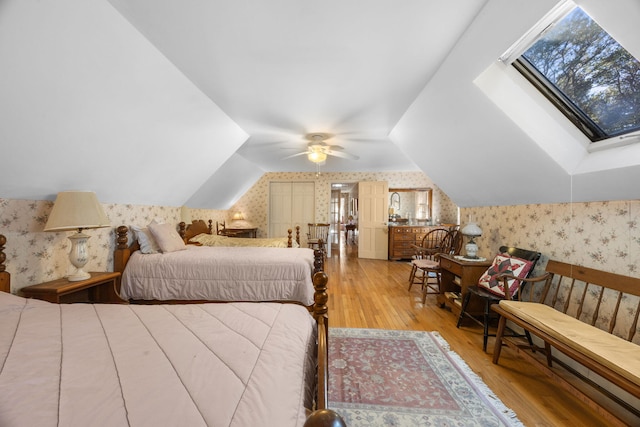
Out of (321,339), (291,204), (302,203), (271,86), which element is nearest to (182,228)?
(271,86)

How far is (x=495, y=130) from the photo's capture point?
2.18m

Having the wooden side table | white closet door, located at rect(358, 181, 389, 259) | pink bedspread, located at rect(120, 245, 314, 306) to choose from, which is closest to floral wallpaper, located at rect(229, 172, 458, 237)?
white closet door, located at rect(358, 181, 389, 259)

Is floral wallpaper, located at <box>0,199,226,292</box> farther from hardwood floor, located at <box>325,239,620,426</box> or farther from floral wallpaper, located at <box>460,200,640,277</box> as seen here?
floral wallpaper, located at <box>460,200,640,277</box>

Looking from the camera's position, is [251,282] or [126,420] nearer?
[126,420]

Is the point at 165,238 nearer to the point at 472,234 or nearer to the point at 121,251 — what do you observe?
the point at 121,251

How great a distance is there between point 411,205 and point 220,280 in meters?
5.38

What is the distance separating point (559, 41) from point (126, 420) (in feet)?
9.26

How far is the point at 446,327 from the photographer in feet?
8.73

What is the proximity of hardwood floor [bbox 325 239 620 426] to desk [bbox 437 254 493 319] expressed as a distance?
16cm

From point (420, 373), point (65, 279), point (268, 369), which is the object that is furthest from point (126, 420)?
point (65, 279)

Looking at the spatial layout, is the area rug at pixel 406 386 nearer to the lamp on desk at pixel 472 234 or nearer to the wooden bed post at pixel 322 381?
the wooden bed post at pixel 322 381

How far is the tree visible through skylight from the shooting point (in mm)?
1489

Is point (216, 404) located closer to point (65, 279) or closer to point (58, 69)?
point (58, 69)

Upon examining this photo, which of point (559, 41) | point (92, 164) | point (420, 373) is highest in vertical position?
point (559, 41)
